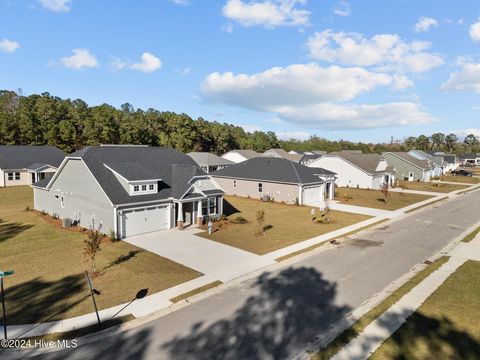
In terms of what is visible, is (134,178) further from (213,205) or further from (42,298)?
(42,298)

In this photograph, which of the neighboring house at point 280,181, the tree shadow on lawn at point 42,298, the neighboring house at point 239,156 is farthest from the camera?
the neighboring house at point 239,156

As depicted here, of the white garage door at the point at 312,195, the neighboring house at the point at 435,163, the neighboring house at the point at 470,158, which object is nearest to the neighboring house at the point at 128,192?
the white garage door at the point at 312,195

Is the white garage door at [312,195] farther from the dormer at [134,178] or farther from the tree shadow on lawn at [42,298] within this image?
the tree shadow on lawn at [42,298]

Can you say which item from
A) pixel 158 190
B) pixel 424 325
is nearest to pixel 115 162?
pixel 158 190

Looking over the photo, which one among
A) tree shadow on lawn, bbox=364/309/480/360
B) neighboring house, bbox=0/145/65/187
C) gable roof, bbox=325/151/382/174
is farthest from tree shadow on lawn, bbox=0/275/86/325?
gable roof, bbox=325/151/382/174

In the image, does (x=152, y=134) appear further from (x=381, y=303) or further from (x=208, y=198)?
(x=381, y=303)

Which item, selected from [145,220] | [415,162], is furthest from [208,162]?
[415,162]
